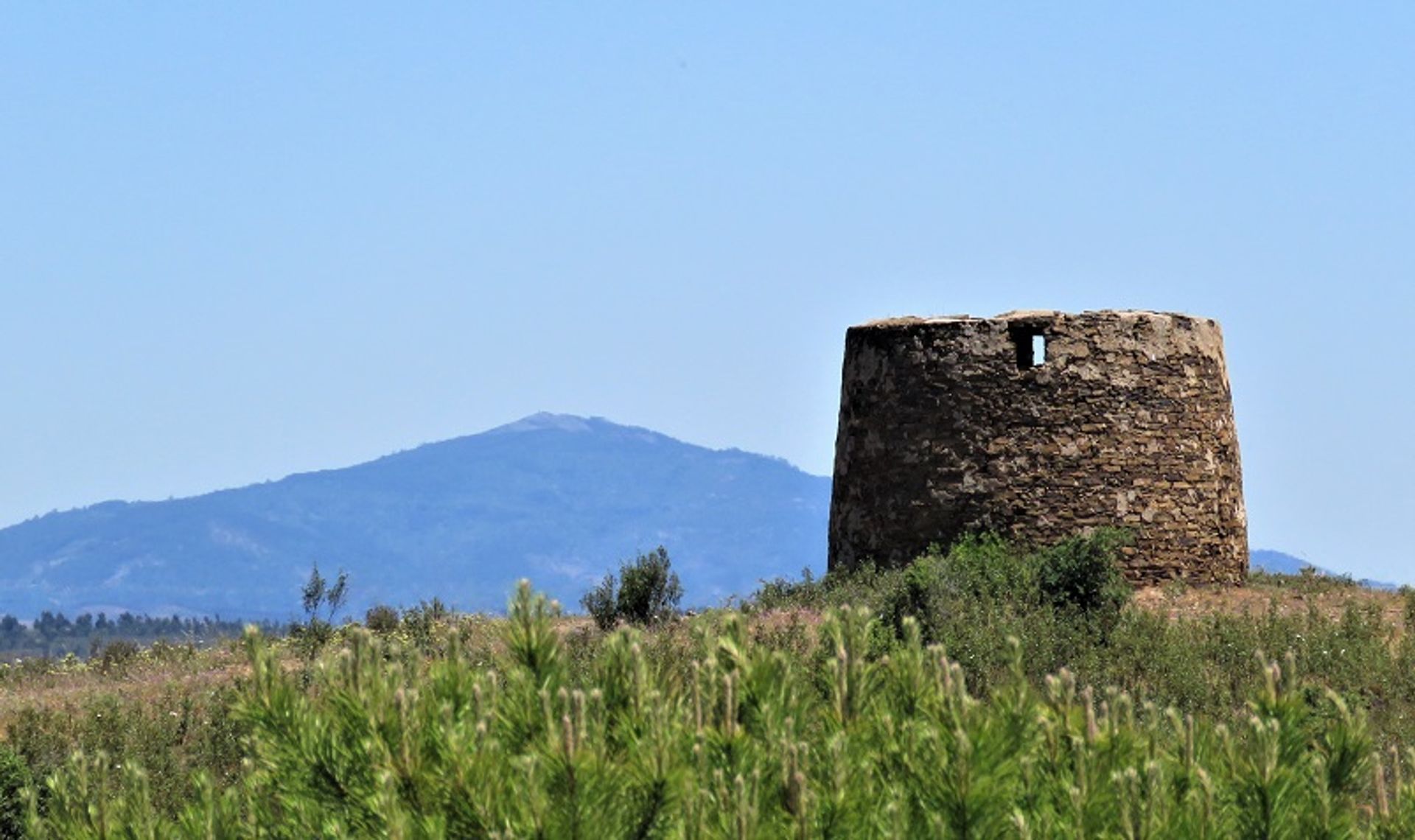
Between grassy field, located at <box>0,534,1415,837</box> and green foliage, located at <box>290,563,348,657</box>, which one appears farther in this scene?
green foliage, located at <box>290,563,348,657</box>

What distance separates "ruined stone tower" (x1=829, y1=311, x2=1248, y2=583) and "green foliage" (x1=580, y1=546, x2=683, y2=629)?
9.14 ft

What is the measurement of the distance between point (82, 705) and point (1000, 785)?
15.1m

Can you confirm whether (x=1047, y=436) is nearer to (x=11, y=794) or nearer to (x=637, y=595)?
(x=637, y=595)

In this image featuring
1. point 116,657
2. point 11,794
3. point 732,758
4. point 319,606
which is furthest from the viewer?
point 116,657

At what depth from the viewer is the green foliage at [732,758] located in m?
5.91

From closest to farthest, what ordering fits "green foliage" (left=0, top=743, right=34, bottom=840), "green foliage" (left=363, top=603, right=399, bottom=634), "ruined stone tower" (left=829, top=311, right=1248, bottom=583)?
"green foliage" (left=0, top=743, right=34, bottom=840) → "ruined stone tower" (left=829, top=311, right=1248, bottom=583) → "green foliage" (left=363, top=603, right=399, bottom=634)

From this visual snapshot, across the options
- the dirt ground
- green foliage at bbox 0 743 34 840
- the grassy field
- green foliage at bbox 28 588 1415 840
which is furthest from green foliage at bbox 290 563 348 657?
green foliage at bbox 28 588 1415 840

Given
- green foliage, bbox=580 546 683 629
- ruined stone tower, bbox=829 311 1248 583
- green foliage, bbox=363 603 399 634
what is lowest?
green foliage, bbox=363 603 399 634

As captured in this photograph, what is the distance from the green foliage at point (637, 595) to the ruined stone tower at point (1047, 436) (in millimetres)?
2786

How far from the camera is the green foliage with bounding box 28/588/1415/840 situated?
591 cm

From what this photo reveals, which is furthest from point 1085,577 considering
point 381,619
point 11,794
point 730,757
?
point 730,757

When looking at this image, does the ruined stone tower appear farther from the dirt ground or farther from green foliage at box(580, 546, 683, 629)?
green foliage at box(580, 546, 683, 629)

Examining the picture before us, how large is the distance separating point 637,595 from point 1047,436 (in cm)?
551

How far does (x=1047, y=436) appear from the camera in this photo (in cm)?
2206
